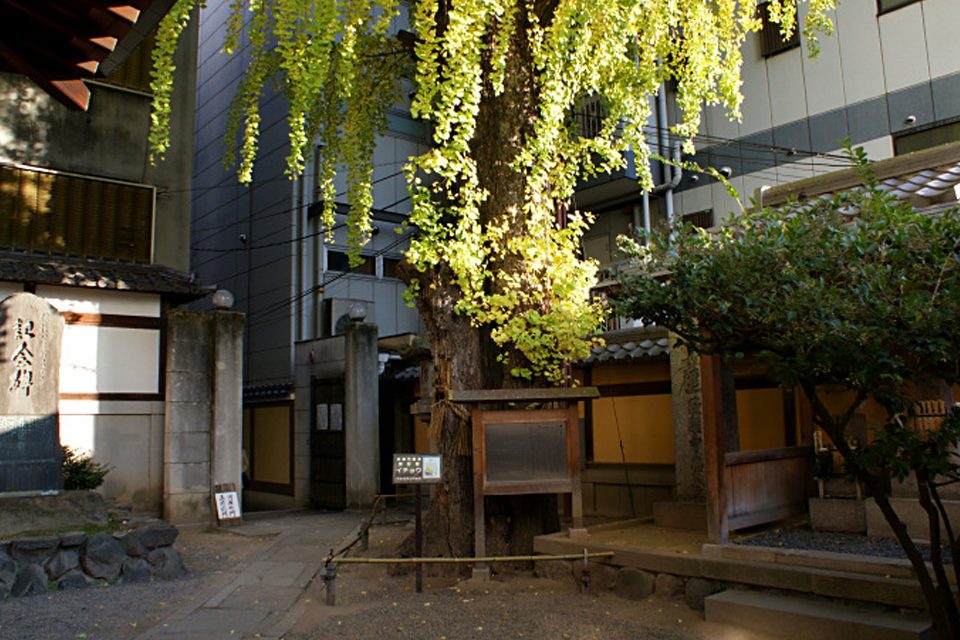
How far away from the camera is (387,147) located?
75.2 feet

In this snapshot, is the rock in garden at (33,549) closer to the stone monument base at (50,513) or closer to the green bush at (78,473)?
the stone monument base at (50,513)

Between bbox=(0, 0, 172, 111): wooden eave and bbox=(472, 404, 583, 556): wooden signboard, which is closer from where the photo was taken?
bbox=(0, 0, 172, 111): wooden eave

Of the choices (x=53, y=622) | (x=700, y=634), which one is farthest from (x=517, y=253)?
(x=53, y=622)

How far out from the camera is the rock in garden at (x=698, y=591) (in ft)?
24.7

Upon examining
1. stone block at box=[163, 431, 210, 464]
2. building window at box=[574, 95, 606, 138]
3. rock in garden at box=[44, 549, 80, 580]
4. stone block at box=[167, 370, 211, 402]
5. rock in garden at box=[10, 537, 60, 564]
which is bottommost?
rock in garden at box=[44, 549, 80, 580]

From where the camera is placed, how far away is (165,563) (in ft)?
34.3

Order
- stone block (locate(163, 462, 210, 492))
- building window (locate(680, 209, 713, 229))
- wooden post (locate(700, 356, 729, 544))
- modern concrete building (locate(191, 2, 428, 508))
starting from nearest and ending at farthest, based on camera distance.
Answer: wooden post (locate(700, 356, 729, 544)) → stone block (locate(163, 462, 210, 492)) → building window (locate(680, 209, 713, 229)) → modern concrete building (locate(191, 2, 428, 508))

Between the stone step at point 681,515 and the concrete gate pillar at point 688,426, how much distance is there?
1002mm

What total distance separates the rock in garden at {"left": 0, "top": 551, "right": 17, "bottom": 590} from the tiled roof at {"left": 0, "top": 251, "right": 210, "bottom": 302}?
5.55 m

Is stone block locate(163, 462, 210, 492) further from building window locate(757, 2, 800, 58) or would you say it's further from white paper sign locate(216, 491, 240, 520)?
building window locate(757, 2, 800, 58)

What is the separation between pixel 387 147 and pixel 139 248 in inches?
373

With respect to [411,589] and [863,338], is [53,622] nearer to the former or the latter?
[411,589]

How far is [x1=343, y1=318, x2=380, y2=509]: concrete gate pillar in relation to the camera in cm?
1777

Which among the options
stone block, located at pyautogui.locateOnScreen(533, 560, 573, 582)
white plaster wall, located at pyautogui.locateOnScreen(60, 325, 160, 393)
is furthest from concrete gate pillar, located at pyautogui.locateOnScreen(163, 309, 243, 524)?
stone block, located at pyautogui.locateOnScreen(533, 560, 573, 582)
